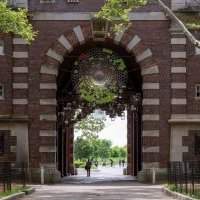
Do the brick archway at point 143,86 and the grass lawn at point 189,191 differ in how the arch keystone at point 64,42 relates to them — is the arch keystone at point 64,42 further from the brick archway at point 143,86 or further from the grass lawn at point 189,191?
the grass lawn at point 189,191

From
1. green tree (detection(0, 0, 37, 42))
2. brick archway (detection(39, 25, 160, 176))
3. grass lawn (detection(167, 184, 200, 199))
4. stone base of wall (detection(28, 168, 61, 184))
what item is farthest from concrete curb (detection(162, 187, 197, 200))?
stone base of wall (detection(28, 168, 61, 184))

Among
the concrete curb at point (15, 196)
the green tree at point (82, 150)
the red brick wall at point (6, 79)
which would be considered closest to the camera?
the concrete curb at point (15, 196)

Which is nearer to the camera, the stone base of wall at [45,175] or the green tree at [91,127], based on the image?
the stone base of wall at [45,175]

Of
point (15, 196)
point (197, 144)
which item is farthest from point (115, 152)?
point (15, 196)

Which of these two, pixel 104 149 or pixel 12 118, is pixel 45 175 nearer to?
pixel 12 118

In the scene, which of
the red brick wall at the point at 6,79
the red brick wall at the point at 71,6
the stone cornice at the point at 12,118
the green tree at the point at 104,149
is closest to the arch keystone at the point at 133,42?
the red brick wall at the point at 71,6

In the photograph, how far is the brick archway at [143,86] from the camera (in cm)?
3969

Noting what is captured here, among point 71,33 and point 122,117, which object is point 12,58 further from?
point 122,117

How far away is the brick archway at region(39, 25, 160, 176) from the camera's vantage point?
39.7 meters

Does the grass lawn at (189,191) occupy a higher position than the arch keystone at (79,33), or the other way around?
the arch keystone at (79,33)

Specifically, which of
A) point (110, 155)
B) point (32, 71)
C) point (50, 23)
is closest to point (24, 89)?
point (32, 71)

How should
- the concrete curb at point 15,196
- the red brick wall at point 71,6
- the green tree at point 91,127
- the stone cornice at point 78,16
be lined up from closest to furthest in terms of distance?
the concrete curb at point 15,196
the stone cornice at point 78,16
the red brick wall at point 71,6
the green tree at point 91,127

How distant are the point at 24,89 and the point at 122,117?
1177 centimetres

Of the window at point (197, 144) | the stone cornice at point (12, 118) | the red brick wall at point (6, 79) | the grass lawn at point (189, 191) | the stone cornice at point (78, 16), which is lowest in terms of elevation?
the grass lawn at point (189, 191)
